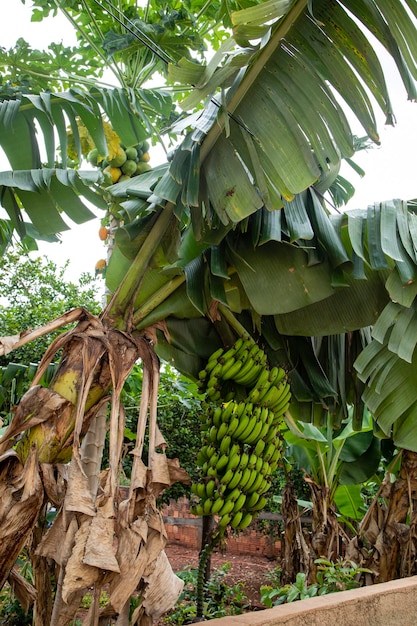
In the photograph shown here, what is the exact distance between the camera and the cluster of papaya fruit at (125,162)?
7.54ft

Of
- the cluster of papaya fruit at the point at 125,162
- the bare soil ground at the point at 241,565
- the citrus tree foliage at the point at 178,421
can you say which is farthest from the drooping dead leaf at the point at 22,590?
the bare soil ground at the point at 241,565

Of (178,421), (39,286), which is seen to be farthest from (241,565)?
(39,286)

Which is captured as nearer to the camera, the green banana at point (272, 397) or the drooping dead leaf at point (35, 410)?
the drooping dead leaf at point (35, 410)

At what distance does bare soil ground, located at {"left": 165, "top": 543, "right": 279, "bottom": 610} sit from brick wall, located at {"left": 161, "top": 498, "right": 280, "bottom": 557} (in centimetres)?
7

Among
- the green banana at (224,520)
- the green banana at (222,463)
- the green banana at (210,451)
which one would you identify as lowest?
the green banana at (224,520)

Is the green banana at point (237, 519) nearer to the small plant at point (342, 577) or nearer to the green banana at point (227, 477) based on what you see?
the green banana at point (227, 477)

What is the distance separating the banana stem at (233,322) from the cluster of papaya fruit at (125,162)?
74 centimetres

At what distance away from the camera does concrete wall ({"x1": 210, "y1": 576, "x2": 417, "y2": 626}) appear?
5.40 feet

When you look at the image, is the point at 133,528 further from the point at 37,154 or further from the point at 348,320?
the point at 37,154

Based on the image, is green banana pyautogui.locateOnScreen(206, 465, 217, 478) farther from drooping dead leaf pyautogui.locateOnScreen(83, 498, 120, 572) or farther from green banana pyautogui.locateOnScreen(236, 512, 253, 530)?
drooping dead leaf pyautogui.locateOnScreen(83, 498, 120, 572)

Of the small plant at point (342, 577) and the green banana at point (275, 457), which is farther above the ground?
the green banana at point (275, 457)

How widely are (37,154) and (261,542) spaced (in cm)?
618

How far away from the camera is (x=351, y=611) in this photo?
1935mm

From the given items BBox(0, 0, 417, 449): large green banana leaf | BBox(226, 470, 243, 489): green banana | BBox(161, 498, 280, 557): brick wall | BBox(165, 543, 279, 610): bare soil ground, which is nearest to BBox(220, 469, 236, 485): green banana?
BBox(226, 470, 243, 489): green banana
